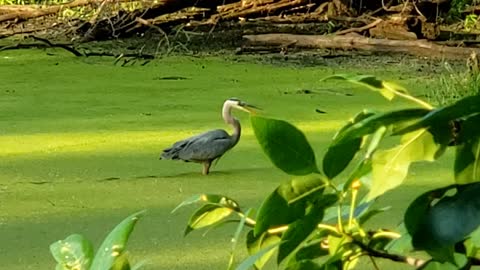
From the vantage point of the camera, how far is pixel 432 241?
33 centimetres

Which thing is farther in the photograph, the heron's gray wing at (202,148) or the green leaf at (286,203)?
the heron's gray wing at (202,148)

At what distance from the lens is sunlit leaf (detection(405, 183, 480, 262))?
33 centimetres

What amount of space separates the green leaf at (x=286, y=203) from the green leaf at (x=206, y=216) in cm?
5

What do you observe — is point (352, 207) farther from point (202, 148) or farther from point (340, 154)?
point (202, 148)

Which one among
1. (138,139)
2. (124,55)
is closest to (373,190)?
(138,139)

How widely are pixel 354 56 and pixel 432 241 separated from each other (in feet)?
17.8

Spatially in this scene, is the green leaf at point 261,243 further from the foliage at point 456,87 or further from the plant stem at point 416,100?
the foliage at point 456,87

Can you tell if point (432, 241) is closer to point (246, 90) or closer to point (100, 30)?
point (246, 90)

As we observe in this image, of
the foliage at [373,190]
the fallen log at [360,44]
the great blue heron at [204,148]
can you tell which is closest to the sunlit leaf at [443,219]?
the foliage at [373,190]

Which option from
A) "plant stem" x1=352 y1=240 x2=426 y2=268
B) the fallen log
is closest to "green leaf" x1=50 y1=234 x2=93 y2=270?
"plant stem" x1=352 y1=240 x2=426 y2=268

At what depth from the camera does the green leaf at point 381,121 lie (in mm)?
335

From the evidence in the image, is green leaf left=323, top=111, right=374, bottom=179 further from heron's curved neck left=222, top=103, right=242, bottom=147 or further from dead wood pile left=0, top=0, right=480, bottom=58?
dead wood pile left=0, top=0, right=480, bottom=58

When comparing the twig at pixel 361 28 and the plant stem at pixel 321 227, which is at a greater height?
the plant stem at pixel 321 227

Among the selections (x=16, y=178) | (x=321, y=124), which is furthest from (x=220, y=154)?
(x=321, y=124)
